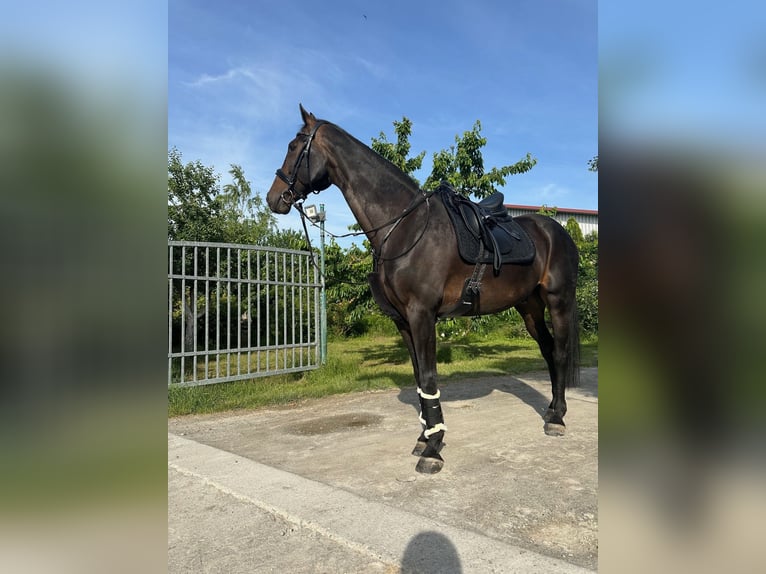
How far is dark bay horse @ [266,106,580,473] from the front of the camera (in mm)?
3818

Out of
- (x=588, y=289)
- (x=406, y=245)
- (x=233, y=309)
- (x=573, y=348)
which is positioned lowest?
(x=573, y=348)

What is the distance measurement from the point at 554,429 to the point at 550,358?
929mm

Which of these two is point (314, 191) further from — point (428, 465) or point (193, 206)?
point (193, 206)

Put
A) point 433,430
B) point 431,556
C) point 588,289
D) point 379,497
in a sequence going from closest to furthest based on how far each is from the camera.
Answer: point 431,556
point 379,497
point 433,430
point 588,289

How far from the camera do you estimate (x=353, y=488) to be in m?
3.24

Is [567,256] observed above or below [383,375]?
above

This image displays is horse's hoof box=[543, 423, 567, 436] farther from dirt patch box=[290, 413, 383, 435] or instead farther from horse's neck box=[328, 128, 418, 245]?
horse's neck box=[328, 128, 418, 245]

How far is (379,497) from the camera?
10.1ft

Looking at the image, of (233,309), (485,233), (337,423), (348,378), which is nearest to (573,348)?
(485,233)

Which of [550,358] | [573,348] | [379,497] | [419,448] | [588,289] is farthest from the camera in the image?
[588,289]

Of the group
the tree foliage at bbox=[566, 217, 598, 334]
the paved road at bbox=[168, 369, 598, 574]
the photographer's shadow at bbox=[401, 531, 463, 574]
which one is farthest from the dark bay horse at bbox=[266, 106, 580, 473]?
the tree foliage at bbox=[566, 217, 598, 334]
